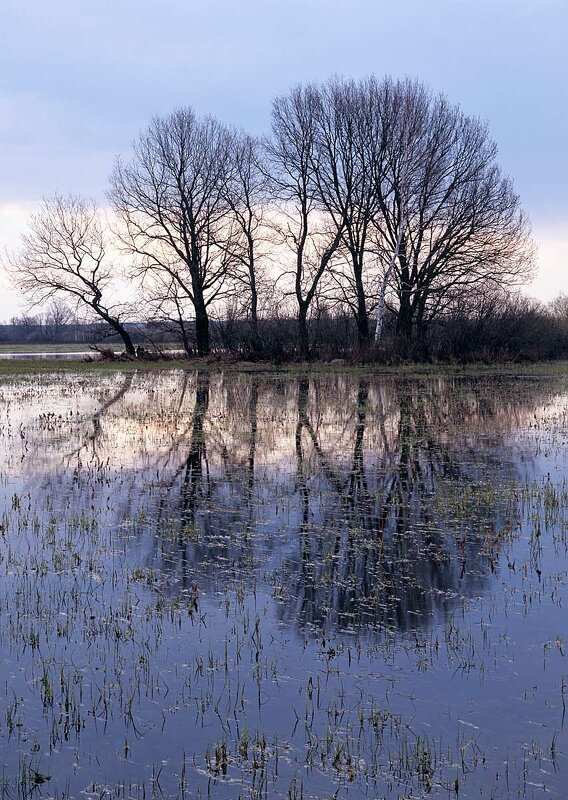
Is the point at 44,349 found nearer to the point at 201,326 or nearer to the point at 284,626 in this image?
the point at 201,326

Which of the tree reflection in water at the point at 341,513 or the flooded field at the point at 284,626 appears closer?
the flooded field at the point at 284,626

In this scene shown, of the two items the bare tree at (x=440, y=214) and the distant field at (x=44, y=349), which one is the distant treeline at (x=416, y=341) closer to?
the bare tree at (x=440, y=214)

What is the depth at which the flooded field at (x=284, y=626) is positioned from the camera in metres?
4.50

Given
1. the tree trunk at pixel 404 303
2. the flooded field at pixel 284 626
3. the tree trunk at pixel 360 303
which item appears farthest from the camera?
the tree trunk at pixel 360 303

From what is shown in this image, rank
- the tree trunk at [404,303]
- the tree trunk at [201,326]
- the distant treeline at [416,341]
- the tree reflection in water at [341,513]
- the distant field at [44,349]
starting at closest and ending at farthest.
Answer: the tree reflection in water at [341,513] < the distant treeline at [416,341] < the tree trunk at [404,303] < the tree trunk at [201,326] < the distant field at [44,349]

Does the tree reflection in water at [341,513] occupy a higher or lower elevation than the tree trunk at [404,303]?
lower

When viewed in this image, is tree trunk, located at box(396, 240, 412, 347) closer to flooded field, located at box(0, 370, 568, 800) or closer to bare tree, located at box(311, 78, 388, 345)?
bare tree, located at box(311, 78, 388, 345)

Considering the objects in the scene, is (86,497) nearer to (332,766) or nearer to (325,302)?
(332,766)

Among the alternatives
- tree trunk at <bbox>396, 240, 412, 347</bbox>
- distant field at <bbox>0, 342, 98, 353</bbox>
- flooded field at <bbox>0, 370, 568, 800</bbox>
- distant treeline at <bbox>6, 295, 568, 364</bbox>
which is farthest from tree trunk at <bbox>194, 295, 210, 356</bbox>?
flooded field at <bbox>0, 370, 568, 800</bbox>

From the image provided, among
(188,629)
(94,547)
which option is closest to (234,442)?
(94,547)

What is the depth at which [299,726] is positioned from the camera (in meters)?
4.89

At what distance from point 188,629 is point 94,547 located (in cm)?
261

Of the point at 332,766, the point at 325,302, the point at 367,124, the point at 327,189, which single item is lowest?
the point at 332,766

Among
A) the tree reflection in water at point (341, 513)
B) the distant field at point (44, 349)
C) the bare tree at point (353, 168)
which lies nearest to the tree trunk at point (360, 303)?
the bare tree at point (353, 168)
